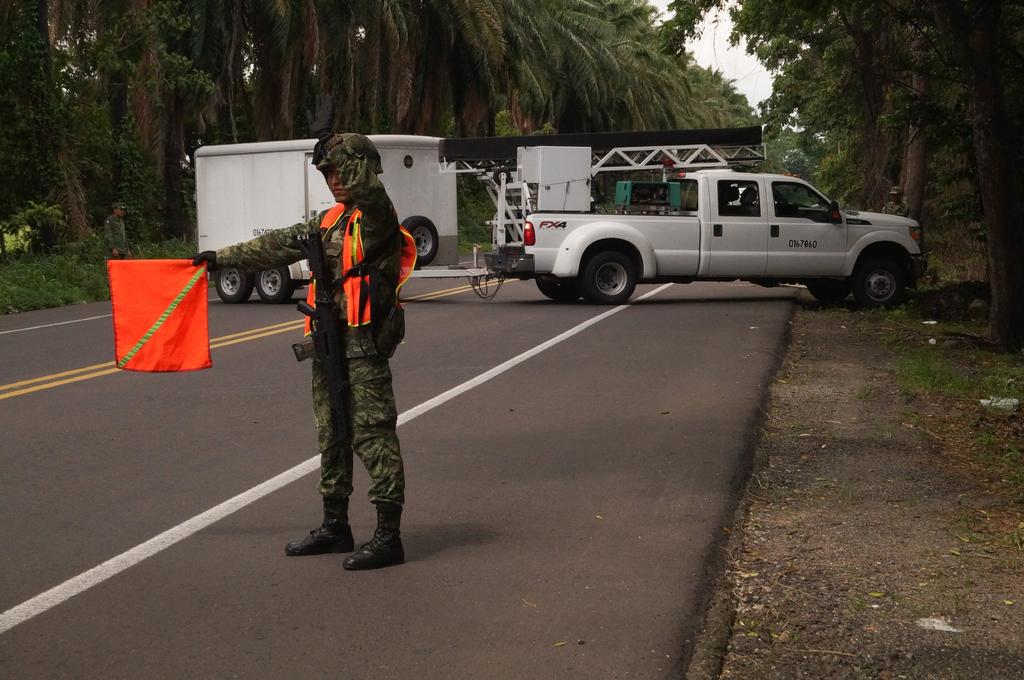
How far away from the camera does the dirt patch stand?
15.7ft

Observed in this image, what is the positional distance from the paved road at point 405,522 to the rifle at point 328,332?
2.40 ft

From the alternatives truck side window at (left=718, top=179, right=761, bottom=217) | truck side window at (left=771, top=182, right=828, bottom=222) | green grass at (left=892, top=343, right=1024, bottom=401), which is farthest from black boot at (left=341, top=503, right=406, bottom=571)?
truck side window at (left=771, top=182, right=828, bottom=222)

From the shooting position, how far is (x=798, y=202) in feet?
67.9

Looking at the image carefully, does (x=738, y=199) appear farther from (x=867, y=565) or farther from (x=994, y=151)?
(x=867, y=565)

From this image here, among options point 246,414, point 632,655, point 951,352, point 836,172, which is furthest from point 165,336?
point 836,172

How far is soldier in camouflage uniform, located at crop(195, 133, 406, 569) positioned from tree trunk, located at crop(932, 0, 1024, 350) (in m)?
9.61

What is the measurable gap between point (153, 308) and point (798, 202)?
15590 mm

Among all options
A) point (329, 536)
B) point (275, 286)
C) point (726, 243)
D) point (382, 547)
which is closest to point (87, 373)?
point (329, 536)

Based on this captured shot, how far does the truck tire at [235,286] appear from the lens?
22.4 meters

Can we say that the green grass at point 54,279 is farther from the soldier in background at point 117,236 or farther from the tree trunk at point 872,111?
the tree trunk at point 872,111

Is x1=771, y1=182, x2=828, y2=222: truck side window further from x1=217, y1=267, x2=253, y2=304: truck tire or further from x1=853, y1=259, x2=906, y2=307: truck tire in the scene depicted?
x1=217, y1=267, x2=253, y2=304: truck tire

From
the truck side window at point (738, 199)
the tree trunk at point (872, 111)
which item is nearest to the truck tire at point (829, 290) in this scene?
the truck side window at point (738, 199)

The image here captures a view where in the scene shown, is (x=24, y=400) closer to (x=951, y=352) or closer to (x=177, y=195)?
(x=951, y=352)

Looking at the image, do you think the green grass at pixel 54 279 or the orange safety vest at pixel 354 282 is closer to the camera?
the orange safety vest at pixel 354 282
